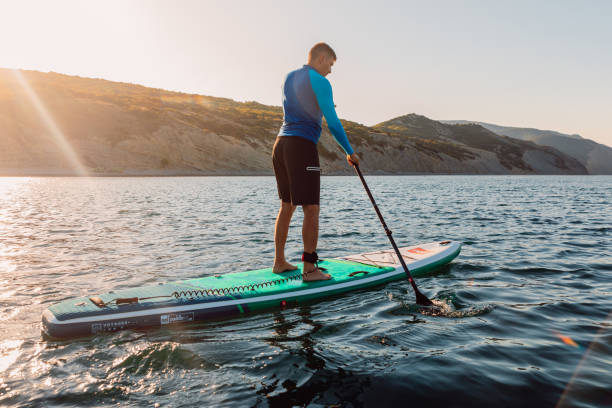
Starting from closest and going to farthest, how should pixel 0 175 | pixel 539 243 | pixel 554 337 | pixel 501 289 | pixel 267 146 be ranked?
pixel 554 337 < pixel 501 289 < pixel 539 243 < pixel 0 175 < pixel 267 146

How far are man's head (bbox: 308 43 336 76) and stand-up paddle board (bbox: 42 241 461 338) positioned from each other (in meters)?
2.83

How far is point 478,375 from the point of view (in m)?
3.40

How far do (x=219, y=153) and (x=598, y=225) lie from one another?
6343cm

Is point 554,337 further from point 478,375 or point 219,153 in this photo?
point 219,153

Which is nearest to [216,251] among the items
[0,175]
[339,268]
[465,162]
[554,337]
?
[339,268]

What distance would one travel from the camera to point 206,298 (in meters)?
4.85

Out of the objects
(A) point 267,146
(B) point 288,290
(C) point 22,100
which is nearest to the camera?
(B) point 288,290

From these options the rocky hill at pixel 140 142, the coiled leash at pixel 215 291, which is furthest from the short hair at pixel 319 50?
the rocky hill at pixel 140 142

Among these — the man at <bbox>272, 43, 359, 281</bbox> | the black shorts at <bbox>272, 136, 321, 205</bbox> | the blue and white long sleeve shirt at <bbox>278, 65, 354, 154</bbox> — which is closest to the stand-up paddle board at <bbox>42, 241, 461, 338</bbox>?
the man at <bbox>272, 43, 359, 281</bbox>

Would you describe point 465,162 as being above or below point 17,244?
above

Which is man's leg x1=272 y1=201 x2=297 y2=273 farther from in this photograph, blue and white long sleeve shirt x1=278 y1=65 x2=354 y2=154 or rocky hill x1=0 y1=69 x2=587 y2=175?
rocky hill x1=0 y1=69 x2=587 y2=175

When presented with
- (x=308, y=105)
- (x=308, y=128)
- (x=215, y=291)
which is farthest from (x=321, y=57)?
(x=215, y=291)

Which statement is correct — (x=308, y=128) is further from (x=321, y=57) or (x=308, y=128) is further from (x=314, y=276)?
(x=314, y=276)

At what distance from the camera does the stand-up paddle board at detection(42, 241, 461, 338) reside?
424 centimetres
